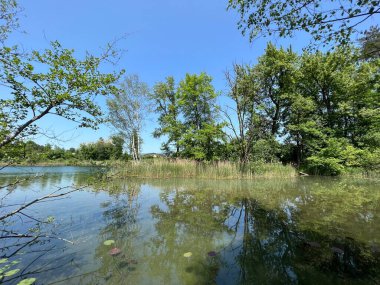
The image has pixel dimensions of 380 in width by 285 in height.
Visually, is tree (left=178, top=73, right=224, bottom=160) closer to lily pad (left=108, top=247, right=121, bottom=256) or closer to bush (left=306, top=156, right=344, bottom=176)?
bush (left=306, top=156, right=344, bottom=176)

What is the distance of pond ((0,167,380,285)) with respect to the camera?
2605mm

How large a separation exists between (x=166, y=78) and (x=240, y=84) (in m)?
10.1

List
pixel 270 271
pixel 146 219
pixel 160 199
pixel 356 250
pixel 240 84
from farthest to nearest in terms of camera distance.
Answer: pixel 240 84 < pixel 160 199 < pixel 146 219 < pixel 356 250 < pixel 270 271

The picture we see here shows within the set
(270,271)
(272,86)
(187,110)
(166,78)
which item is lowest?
(270,271)

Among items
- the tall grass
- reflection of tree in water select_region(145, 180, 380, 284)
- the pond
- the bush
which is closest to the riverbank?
the tall grass

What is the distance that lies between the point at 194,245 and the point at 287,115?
63.6 feet

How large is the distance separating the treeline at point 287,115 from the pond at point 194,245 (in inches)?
419

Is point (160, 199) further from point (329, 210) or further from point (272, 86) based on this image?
point (272, 86)

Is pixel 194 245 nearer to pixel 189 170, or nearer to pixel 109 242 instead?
pixel 109 242

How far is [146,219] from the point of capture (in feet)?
16.3

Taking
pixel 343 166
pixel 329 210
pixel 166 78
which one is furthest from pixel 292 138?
pixel 329 210

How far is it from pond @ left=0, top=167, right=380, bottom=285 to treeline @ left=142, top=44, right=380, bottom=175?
34.9ft

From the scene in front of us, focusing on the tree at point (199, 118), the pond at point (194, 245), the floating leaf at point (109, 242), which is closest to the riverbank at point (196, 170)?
the tree at point (199, 118)

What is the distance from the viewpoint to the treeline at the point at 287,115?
16.6 metres
